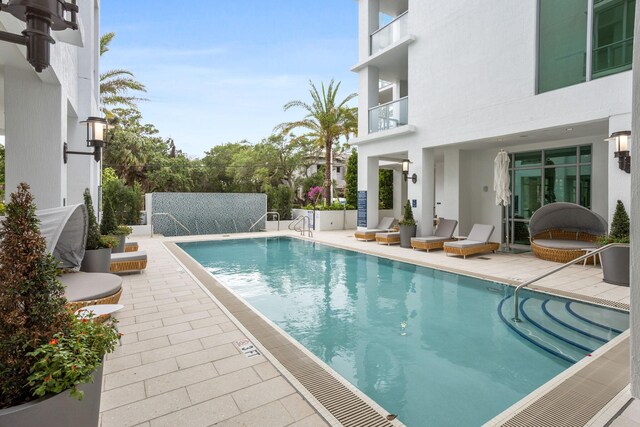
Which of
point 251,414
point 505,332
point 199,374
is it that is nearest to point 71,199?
point 199,374

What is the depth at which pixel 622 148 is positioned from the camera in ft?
24.7

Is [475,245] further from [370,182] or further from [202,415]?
[202,415]

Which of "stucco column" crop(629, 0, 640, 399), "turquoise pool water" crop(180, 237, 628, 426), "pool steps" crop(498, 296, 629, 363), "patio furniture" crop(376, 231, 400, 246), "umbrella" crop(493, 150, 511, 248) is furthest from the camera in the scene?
"patio furniture" crop(376, 231, 400, 246)

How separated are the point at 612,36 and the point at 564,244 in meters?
5.27

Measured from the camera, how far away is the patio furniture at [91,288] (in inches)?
154

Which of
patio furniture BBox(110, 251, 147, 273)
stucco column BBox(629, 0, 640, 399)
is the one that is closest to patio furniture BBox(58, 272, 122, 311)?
patio furniture BBox(110, 251, 147, 273)

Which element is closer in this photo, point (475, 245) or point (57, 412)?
point (57, 412)

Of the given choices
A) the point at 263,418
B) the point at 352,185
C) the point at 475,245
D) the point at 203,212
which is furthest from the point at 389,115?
the point at 263,418

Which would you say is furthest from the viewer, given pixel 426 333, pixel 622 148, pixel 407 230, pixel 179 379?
pixel 407 230

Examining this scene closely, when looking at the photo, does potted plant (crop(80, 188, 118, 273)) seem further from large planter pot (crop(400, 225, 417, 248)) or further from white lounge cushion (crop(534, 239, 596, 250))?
white lounge cushion (crop(534, 239, 596, 250))

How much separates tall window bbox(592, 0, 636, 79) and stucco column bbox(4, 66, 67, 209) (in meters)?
11.6

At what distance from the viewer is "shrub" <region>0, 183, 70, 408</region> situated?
177cm

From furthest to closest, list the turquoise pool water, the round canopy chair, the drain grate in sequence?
the round canopy chair → the turquoise pool water → the drain grate

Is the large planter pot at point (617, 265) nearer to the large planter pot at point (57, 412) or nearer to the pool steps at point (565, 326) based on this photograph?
the pool steps at point (565, 326)
